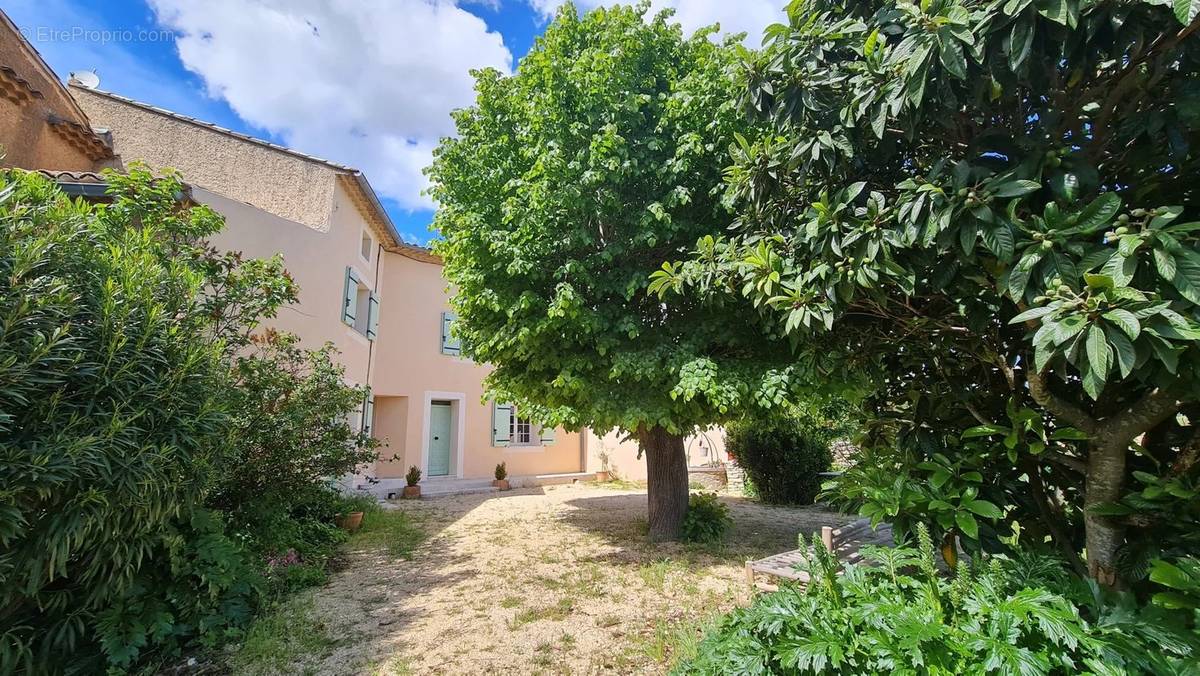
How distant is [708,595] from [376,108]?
11.0 meters

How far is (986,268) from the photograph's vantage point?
8.07 ft

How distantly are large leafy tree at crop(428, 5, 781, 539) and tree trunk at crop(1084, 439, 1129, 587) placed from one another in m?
2.51

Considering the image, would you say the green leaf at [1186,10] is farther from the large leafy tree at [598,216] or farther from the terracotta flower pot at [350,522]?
the terracotta flower pot at [350,522]

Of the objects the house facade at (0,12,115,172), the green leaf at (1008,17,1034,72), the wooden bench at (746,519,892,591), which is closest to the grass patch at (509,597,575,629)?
the wooden bench at (746,519,892,591)

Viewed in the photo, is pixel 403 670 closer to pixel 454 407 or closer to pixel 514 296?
pixel 514 296

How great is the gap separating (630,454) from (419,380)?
6308mm

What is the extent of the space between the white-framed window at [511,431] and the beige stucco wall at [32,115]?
9493 millimetres

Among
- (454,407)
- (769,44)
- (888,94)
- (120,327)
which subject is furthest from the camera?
(454,407)

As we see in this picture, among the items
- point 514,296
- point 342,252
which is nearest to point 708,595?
point 514,296

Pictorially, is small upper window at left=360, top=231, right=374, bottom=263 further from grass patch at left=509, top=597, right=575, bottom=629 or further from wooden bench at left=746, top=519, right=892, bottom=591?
wooden bench at left=746, top=519, right=892, bottom=591

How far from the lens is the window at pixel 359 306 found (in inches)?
417

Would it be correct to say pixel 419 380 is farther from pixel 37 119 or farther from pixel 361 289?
pixel 37 119

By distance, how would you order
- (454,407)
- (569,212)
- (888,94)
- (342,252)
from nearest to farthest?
(888,94) < (569,212) < (342,252) < (454,407)

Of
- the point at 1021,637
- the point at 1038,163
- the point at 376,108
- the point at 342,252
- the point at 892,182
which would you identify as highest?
the point at 376,108
